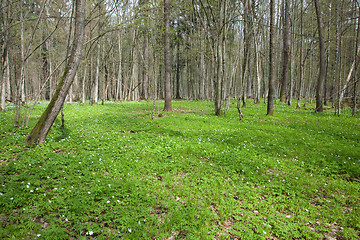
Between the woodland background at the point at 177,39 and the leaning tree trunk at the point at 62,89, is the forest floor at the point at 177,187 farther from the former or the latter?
the woodland background at the point at 177,39

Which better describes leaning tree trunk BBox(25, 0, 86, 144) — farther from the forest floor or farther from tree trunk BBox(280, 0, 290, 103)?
tree trunk BBox(280, 0, 290, 103)

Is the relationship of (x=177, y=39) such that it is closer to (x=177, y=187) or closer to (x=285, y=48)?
(x=285, y=48)

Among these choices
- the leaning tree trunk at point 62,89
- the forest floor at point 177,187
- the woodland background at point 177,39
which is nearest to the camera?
the forest floor at point 177,187

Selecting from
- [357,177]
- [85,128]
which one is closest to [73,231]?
[85,128]

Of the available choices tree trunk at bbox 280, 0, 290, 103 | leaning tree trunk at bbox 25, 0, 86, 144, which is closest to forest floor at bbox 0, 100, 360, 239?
leaning tree trunk at bbox 25, 0, 86, 144

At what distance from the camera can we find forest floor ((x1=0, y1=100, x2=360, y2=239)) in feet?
11.5

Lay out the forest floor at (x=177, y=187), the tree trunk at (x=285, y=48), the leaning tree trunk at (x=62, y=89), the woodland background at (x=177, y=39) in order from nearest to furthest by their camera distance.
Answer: the forest floor at (x=177, y=187) → the leaning tree trunk at (x=62, y=89) → the woodland background at (x=177, y=39) → the tree trunk at (x=285, y=48)

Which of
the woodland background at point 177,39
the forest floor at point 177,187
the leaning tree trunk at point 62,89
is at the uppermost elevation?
the woodland background at point 177,39

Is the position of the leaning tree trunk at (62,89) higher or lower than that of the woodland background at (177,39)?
lower

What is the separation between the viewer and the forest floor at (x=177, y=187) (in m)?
3.52

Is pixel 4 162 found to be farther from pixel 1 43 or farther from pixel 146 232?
pixel 1 43

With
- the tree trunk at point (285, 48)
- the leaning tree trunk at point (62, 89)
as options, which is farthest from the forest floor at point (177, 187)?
the tree trunk at point (285, 48)

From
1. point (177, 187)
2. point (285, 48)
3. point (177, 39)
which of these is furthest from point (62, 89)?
point (285, 48)

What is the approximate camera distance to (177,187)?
486cm
